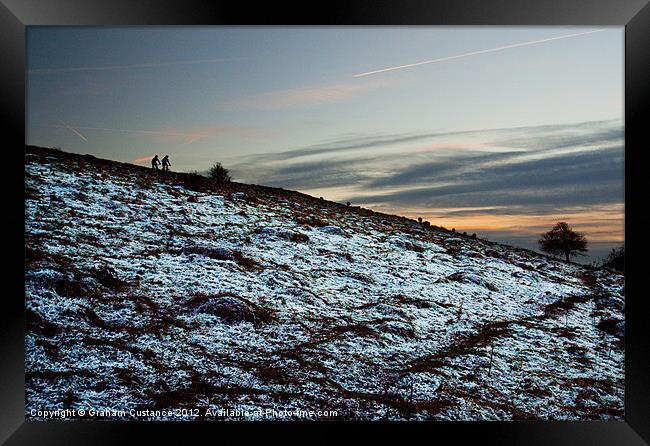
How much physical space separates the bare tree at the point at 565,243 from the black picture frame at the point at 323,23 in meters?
6.01

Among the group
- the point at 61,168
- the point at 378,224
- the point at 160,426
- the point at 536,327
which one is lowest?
the point at 160,426

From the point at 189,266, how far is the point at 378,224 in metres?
6.33

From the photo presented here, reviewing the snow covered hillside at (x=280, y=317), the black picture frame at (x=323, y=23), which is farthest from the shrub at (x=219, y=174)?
the black picture frame at (x=323, y=23)

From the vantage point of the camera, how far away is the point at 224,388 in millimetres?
6594

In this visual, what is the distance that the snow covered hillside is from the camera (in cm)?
667

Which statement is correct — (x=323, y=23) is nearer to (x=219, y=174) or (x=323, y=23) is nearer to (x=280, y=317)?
(x=280, y=317)

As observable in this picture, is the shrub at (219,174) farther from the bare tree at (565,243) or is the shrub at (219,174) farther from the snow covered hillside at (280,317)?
the bare tree at (565,243)

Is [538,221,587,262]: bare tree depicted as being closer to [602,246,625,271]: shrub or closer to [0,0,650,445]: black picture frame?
[602,246,625,271]: shrub

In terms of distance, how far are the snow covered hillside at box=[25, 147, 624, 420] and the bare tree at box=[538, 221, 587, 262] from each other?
59 cm

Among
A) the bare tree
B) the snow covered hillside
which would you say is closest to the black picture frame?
the snow covered hillside
